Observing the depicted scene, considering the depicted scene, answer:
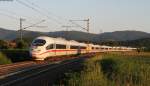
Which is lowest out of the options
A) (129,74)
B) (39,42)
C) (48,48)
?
(129,74)

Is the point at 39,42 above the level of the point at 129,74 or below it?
above

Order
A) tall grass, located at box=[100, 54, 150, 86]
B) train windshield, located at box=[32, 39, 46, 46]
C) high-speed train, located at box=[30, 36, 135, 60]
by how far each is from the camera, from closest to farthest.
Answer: tall grass, located at box=[100, 54, 150, 86] → high-speed train, located at box=[30, 36, 135, 60] → train windshield, located at box=[32, 39, 46, 46]

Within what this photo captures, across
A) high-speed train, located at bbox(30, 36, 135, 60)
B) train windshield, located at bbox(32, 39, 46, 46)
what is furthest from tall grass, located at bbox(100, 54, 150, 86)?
train windshield, located at bbox(32, 39, 46, 46)

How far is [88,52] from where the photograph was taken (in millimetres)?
85438

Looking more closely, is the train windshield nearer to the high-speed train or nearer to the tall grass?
the high-speed train

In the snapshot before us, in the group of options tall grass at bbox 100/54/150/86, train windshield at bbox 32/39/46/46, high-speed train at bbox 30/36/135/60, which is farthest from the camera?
train windshield at bbox 32/39/46/46

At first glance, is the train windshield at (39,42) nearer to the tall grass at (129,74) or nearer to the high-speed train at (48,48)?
the high-speed train at (48,48)

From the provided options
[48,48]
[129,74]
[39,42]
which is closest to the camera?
[129,74]

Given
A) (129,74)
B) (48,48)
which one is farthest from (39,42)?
(129,74)

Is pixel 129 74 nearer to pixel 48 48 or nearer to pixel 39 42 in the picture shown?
pixel 39 42

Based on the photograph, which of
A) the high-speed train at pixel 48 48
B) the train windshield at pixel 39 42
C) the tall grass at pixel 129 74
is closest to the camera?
the tall grass at pixel 129 74

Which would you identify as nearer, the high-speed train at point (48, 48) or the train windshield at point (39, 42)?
the high-speed train at point (48, 48)

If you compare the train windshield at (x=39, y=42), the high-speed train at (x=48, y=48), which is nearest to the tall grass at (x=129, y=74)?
the high-speed train at (x=48, y=48)

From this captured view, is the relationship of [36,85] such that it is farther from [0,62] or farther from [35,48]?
[35,48]
